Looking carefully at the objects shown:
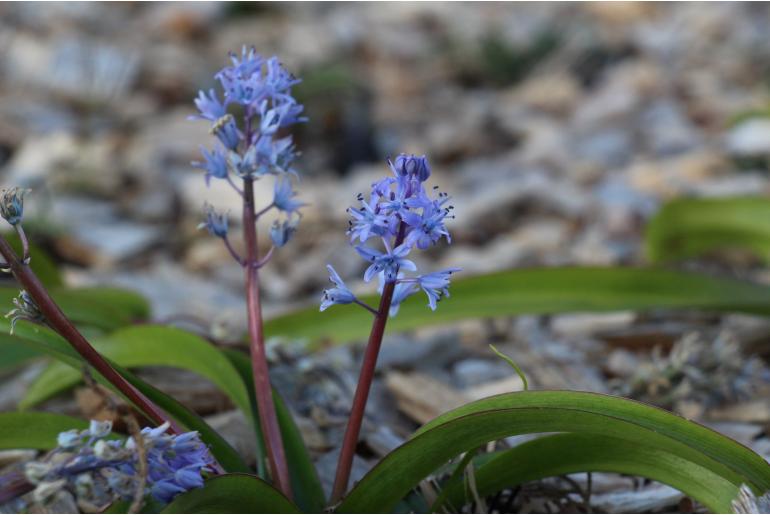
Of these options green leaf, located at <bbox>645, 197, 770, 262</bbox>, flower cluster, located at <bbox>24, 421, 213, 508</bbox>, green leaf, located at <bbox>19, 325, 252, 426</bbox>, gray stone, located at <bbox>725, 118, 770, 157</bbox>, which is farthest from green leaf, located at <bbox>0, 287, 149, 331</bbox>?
gray stone, located at <bbox>725, 118, 770, 157</bbox>

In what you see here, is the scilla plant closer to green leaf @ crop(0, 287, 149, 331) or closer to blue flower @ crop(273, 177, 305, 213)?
blue flower @ crop(273, 177, 305, 213)

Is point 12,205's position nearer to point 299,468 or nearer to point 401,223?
point 401,223

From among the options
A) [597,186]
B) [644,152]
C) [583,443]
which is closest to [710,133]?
[644,152]

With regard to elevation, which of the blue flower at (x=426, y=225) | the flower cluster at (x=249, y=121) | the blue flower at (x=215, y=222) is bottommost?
the blue flower at (x=215, y=222)

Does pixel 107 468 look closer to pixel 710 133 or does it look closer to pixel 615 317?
pixel 615 317

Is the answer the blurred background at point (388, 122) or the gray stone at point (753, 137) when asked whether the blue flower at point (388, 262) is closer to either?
the blurred background at point (388, 122)

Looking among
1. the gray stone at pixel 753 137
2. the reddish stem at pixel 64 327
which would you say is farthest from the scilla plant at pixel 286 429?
the gray stone at pixel 753 137
